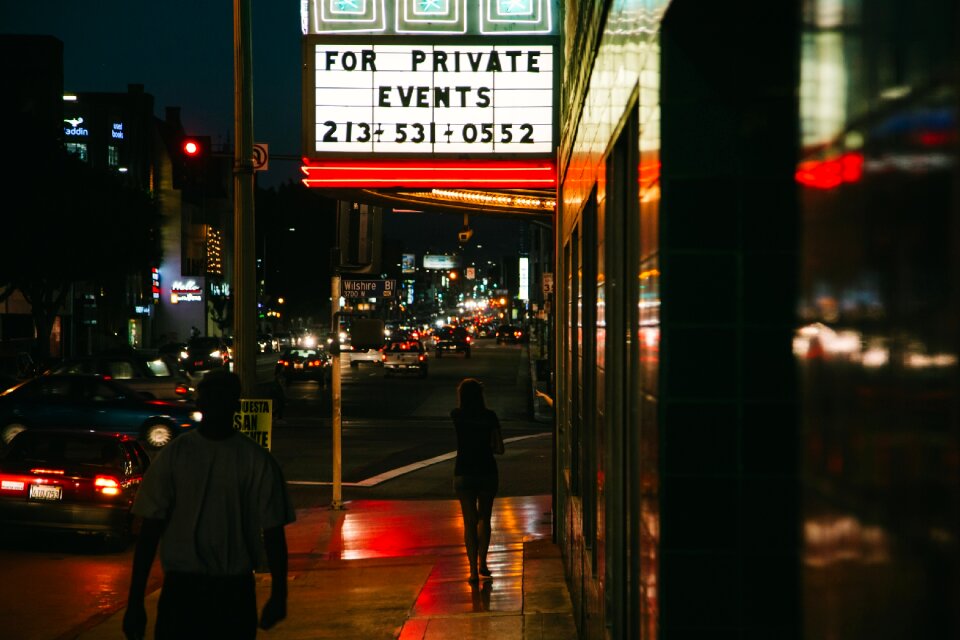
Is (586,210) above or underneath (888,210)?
above

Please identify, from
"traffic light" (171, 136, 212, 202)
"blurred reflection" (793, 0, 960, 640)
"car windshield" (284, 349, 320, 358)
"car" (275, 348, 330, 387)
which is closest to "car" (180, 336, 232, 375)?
"car windshield" (284, 349, 320, 358)

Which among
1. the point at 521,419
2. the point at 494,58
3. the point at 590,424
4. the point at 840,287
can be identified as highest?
the point at 494,58

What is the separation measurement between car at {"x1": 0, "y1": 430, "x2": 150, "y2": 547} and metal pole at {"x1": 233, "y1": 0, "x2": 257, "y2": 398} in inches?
106

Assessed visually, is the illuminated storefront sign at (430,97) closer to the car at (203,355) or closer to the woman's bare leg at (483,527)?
the woman's bare leg at (483,527)

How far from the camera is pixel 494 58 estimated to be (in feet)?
42.6

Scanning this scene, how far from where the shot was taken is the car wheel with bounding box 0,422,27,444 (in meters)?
23.1

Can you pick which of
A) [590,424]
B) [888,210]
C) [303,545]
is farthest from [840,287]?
[303,545]

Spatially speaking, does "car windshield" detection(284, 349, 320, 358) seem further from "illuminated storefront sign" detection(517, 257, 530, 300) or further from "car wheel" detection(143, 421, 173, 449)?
"illuminated storefront sign" detection(517, 257, 530, 300)

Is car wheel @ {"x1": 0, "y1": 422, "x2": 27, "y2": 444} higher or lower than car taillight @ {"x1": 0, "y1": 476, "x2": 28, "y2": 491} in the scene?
lower

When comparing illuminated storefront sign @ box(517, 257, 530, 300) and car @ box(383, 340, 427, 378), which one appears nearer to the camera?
car @ box(383, 340, 427, 378)

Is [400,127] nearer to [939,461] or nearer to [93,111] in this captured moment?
[939,461]

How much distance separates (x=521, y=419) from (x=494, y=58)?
22296mm

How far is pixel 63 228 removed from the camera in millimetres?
51844

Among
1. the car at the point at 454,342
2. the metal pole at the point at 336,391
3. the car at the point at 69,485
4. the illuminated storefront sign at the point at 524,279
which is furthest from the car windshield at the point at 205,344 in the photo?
the illuminated storefront sign at the point at 524,279
